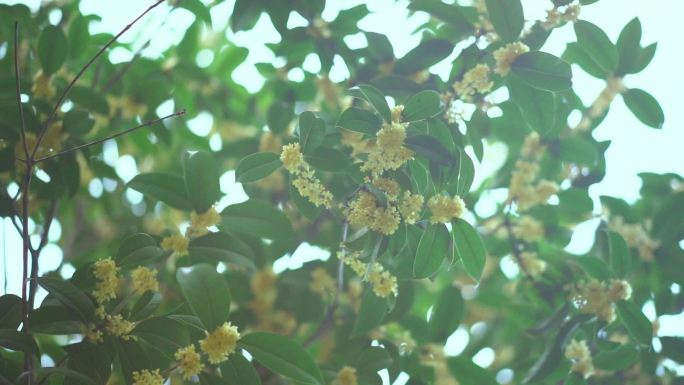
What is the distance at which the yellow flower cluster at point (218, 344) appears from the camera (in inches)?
44.3

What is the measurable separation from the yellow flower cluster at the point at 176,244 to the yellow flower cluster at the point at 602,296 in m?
0.87

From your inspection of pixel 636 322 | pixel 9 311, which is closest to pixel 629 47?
pixel 636 322

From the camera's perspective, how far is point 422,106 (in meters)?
1.25

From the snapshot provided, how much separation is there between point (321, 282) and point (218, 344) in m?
0.60

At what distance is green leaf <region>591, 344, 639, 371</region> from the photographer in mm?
1540

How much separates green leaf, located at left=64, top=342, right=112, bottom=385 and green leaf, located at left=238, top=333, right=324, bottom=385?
0.73ft

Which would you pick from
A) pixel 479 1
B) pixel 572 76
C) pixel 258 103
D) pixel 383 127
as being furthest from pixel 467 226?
pixel 258 103

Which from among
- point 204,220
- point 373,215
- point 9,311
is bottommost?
point 373,215

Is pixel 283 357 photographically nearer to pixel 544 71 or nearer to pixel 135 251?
pixel 135 251

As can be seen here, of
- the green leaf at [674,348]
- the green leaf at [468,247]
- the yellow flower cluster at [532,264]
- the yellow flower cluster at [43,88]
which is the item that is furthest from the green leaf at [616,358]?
the yellow flower cluster at [43,88]

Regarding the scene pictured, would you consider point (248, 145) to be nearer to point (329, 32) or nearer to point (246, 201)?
point (329, 32)

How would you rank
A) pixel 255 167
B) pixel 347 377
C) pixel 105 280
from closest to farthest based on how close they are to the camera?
pixel 105 280 → pixel 255 167 → pixel 347 377

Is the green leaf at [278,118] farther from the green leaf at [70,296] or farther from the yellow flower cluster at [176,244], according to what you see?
the green leaf at [70,296]

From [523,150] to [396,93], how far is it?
481mm
